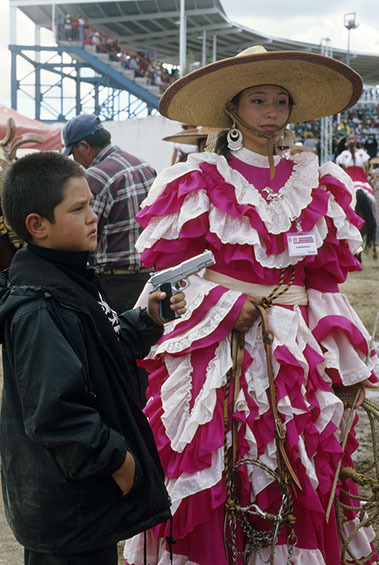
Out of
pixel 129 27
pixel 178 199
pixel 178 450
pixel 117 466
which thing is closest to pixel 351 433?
pixel 178 450

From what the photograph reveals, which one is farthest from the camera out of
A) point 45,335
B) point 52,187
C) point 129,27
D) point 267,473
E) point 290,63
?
point 129,27

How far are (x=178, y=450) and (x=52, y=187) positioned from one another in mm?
1121

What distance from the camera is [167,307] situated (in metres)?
2.02

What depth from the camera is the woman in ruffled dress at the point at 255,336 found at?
238 centimetres

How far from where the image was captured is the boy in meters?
1.57

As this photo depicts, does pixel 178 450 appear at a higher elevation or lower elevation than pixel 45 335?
lower

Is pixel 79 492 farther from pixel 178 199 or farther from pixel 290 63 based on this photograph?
pixel 290 63

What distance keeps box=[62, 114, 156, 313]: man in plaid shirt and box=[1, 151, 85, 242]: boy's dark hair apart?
7.00 ft

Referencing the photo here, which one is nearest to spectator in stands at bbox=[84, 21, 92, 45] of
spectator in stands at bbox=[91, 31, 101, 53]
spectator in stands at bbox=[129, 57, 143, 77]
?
spectator in stands at bbox=[91, 31, 101, 53]

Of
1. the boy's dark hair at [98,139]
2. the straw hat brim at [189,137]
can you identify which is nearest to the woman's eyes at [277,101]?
the boy's dark hair at [98,139]

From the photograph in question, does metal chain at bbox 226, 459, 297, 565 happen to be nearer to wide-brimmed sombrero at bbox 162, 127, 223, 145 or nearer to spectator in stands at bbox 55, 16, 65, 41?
wide-brimmed sombrero at bbox 162, 127, 223, 145

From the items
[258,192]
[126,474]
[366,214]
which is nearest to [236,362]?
[258,192]

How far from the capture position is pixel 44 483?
5.41ft

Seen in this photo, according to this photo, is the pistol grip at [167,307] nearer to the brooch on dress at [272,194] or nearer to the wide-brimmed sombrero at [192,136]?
the brooch on dress at [272,194]
